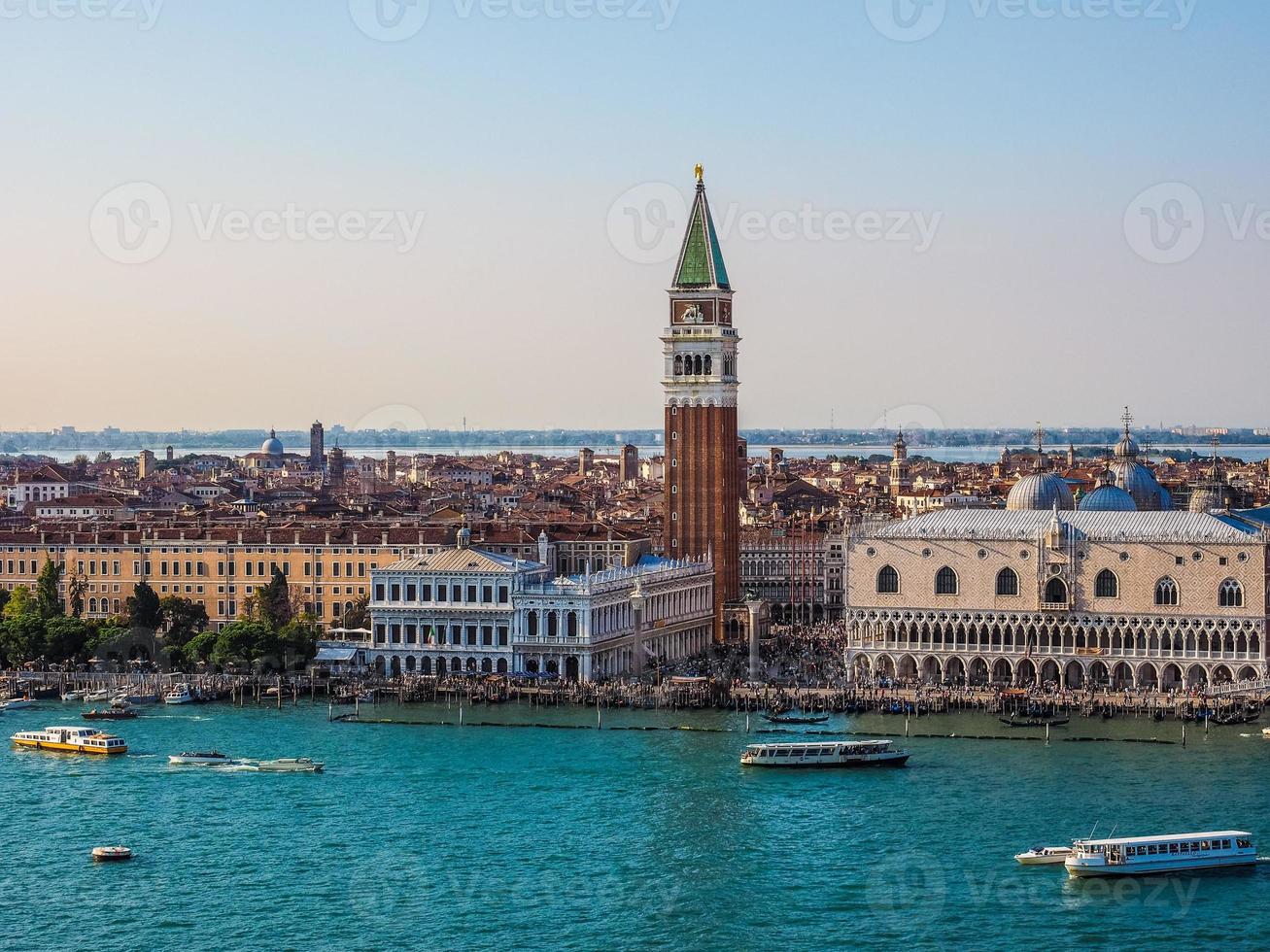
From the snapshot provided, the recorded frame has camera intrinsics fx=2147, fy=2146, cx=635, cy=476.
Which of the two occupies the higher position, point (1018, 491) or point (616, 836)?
point (1018, 491)

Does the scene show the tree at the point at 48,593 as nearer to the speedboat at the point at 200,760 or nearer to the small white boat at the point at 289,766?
the speedboat at the point at 200,760

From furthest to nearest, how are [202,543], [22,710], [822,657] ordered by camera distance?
1. [202,543]
2. [822,657]
3. [22,710]

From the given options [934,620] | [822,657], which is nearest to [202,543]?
[822,657]

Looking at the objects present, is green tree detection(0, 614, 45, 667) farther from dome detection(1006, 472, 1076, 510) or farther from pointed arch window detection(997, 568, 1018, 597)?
dome detection(1006, 472, 1076, 510)

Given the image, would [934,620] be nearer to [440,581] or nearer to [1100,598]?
[1100,598]

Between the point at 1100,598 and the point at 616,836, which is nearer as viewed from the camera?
the point at 616,836

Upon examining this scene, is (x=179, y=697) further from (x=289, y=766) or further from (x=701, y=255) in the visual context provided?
(x=701, y=255)
